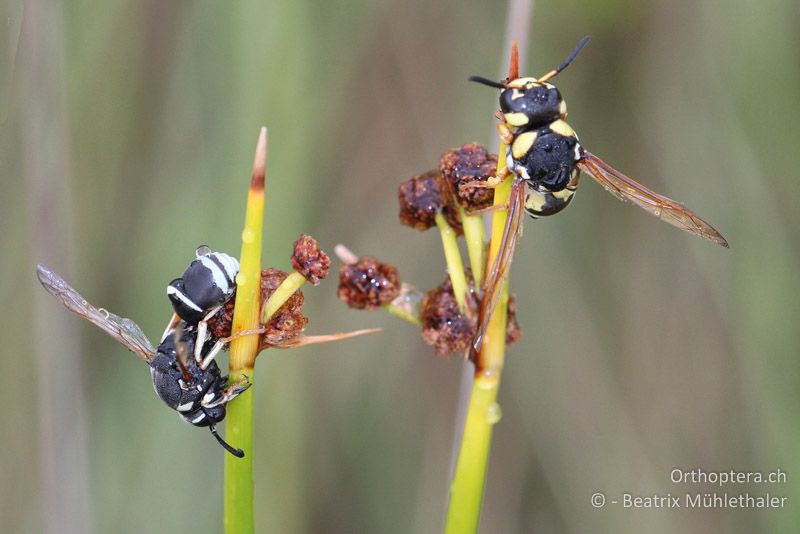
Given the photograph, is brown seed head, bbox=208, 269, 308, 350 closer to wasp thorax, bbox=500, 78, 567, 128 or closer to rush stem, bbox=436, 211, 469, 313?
rush stem, bbox=436, 211, 469, 313

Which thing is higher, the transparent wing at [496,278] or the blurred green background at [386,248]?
the blurred green background at [386,248]

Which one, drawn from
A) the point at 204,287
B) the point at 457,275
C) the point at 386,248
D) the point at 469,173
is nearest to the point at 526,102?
the point at 469,173

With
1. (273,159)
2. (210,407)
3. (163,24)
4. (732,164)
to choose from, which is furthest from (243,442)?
(732,164)

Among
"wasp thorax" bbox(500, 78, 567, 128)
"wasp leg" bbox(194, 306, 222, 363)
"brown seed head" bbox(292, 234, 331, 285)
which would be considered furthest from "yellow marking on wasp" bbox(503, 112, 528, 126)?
"wasp leg" bbox(194, 306, 222, 363)

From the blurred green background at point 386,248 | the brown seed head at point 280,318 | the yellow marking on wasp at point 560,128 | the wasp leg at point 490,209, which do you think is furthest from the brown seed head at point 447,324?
the blurred green background at point 386,248

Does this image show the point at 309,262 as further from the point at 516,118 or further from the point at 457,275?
the point at 516,118

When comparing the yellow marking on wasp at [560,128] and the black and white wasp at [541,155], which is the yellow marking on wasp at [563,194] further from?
the yellow marking on wasp at [560,128]
